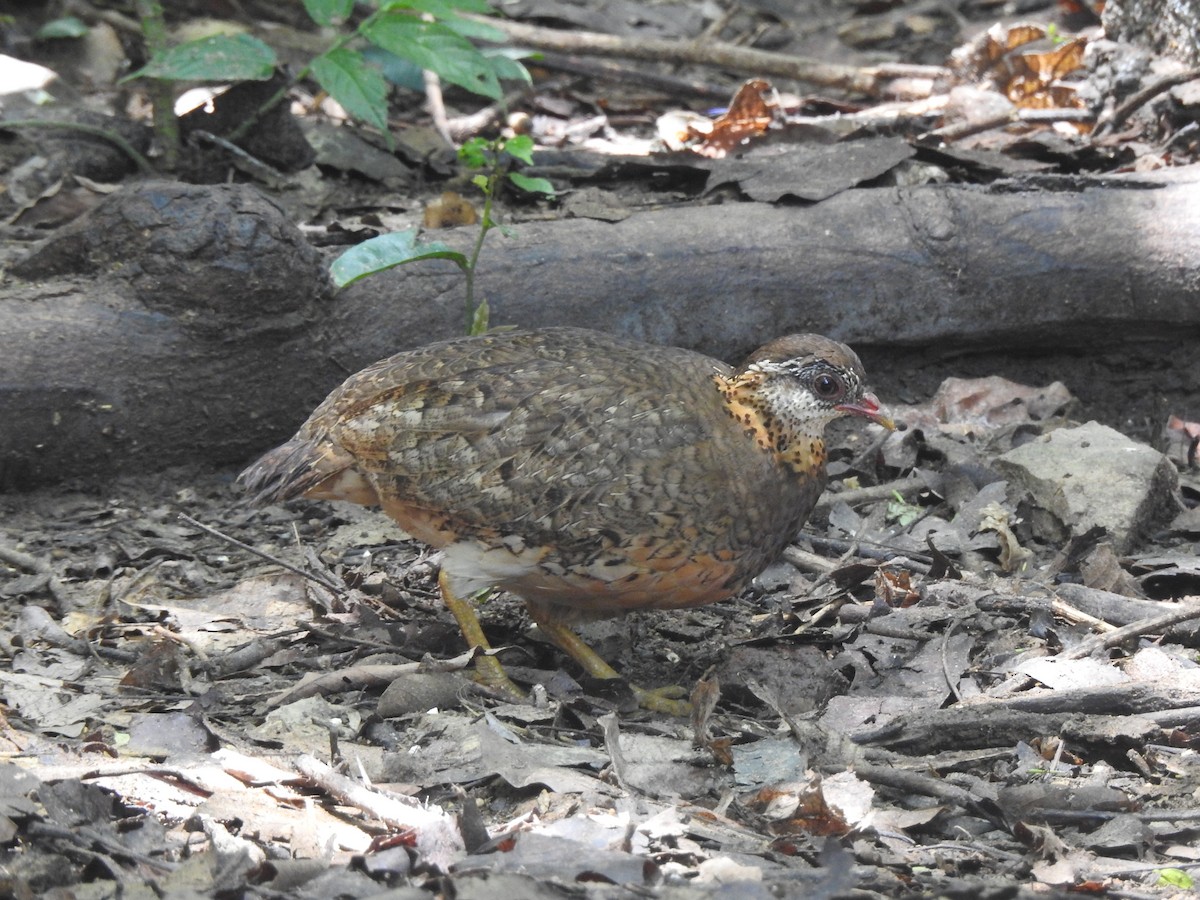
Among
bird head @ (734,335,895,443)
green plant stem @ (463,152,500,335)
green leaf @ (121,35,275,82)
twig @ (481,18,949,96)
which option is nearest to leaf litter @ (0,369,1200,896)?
bird head @ (734,335,895,443)

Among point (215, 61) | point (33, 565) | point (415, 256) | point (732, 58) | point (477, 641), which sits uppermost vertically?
point (215, 61)

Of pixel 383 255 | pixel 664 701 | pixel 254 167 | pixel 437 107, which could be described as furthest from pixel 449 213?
pixel 664 701

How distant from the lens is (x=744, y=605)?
536 centimetres

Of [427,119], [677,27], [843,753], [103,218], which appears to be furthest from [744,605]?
[677,27]

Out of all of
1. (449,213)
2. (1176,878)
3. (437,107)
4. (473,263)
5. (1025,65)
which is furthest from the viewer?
(1025,65)

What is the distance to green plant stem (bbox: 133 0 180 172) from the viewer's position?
670 cm

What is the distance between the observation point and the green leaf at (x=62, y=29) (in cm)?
838

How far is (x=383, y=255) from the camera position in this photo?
18.1 feet

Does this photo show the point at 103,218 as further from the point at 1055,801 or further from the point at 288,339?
the point at 1055,801

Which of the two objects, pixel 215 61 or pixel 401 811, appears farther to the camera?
pixel 215 61

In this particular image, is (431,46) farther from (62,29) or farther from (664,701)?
(62,29)

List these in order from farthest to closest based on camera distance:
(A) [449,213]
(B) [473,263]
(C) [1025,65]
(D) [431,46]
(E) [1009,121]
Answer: (C) [1025,65] < (E) [1009,121] < (A) [449,213] < (D) [431,46] < (B) [473,263]

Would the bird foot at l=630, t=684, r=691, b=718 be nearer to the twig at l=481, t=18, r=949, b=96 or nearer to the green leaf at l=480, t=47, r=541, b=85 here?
the green leaf at l=480, t=47, r=541, b=85

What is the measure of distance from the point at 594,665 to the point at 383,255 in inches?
73.0
